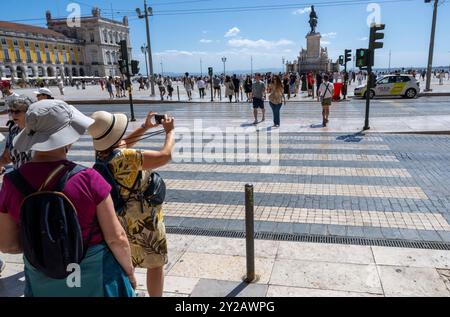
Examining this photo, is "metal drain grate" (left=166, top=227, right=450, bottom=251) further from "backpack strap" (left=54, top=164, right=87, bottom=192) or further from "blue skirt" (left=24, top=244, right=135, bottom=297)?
"backpack strap" (left=54, top=164, right=87, bottom=192)

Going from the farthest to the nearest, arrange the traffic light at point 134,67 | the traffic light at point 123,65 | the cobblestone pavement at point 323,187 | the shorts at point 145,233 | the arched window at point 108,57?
the arched window at point 108,57 → the traffic light at point 134,67 → the traffic light at point 123,65 → the cobblestone pavement at point 323,187 → the shorts at point 145,233

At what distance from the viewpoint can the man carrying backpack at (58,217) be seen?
1771mm

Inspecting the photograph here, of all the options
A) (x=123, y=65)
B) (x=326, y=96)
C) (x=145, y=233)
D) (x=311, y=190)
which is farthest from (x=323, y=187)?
(x=123, y=65)

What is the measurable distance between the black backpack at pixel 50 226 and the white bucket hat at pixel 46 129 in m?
0.13

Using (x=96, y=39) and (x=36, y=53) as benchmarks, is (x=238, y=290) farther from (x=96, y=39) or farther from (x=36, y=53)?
(x=96, y=39)

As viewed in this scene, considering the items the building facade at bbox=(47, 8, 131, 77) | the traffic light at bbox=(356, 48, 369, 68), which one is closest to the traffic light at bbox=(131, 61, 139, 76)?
the traffic light at bbox=(356, 48, 369, 68)

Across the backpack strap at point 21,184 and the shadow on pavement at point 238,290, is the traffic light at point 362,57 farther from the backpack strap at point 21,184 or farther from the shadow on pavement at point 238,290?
the backpack strap at point 21,184

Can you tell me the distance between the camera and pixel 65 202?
69.7 inches

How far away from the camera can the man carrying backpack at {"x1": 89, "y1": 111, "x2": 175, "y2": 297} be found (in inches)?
98.4

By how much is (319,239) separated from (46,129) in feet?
11.8

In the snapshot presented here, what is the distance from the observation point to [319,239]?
4594mm

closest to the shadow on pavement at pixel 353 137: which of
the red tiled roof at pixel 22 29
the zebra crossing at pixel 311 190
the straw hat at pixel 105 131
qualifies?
the zebra crossing at pixel 311 190

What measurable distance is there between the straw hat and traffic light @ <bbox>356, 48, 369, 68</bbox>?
11104mm

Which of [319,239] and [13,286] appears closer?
[13,286]
